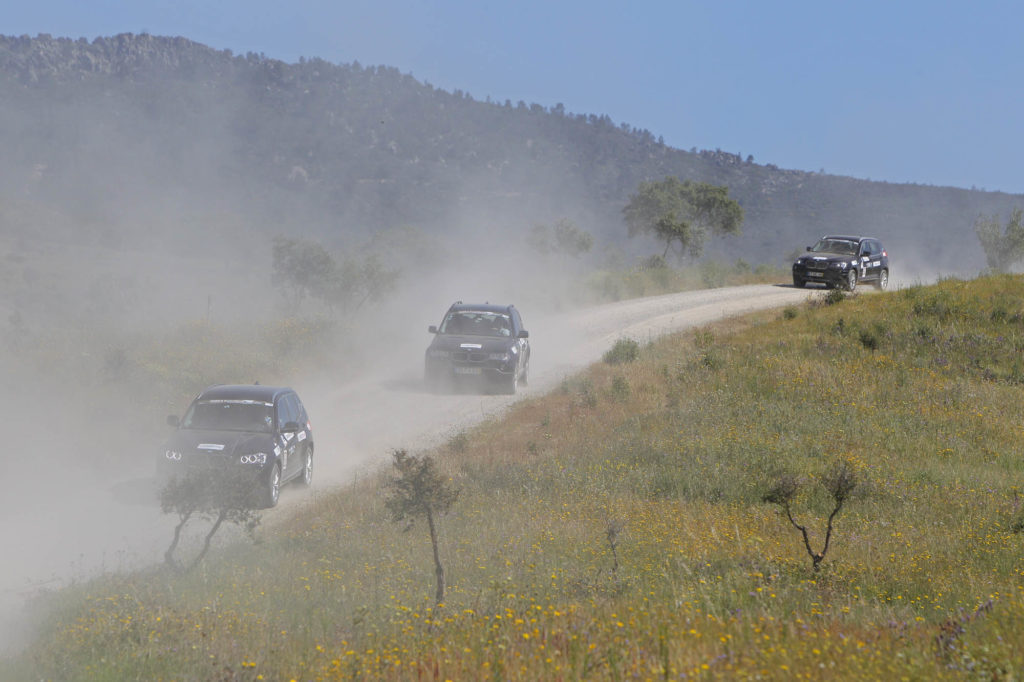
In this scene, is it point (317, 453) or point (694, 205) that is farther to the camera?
point (694, 205)

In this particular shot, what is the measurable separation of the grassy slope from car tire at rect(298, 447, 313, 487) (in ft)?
3.49

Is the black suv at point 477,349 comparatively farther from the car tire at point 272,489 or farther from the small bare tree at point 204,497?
the small bare tree at point 204,497

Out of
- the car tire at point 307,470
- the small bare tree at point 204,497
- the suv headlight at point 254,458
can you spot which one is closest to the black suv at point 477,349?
the car tire at point 307,470

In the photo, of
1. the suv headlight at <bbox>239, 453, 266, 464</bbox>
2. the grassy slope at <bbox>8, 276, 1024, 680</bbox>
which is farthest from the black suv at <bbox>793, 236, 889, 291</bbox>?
the suv headlight at <bbox>239, 453, 266, 464</bbox>

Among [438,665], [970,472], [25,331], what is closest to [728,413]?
[970,472]

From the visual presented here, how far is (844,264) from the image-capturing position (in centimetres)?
3375

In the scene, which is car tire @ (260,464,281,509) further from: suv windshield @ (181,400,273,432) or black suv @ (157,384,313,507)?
suv windshield @ (181,400,273,432)

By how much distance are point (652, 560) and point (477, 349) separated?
39.1 feet

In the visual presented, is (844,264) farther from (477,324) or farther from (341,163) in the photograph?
(341,163)

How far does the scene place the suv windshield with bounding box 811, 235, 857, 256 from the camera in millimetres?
34375

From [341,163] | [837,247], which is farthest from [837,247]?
[341,163]

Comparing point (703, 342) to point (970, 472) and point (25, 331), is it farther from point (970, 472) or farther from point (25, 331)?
point (25, 331)

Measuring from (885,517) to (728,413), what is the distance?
6014 mm

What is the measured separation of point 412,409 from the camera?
19.4 metres
